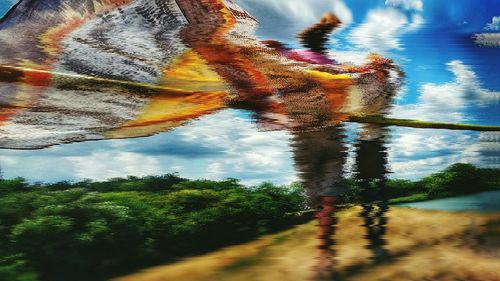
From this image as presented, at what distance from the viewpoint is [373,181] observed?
251cm

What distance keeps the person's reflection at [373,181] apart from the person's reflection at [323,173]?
0.08 m

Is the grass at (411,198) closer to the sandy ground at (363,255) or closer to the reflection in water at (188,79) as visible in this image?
the sandy ground at (363,255)

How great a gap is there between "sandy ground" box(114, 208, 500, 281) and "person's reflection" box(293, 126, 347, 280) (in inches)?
1.0

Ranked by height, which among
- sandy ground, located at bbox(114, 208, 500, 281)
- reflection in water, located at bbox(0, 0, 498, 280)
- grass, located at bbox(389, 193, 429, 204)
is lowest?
sandy ground, located at bbox(114, 208, 500, 281)

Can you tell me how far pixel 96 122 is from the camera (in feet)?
7.90

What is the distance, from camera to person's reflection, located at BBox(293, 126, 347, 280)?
245cm

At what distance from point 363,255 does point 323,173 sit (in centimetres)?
37

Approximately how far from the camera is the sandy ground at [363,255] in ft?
7.81

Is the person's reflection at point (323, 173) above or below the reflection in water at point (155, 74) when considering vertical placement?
below

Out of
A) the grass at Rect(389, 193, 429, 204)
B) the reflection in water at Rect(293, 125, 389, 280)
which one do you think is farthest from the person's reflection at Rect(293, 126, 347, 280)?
the grass at Rect(389, 193, 429, 204)

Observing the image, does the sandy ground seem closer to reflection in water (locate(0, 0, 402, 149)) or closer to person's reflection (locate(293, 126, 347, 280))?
person's reflection (locate(293, 126, 347, 280))

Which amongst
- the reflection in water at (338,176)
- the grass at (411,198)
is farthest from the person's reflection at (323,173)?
the grass at (411,198)

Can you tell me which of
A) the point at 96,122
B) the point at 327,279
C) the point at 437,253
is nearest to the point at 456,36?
the point at 437,253

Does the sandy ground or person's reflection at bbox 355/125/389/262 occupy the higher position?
person's reflection at bbox 355/125/389/262
